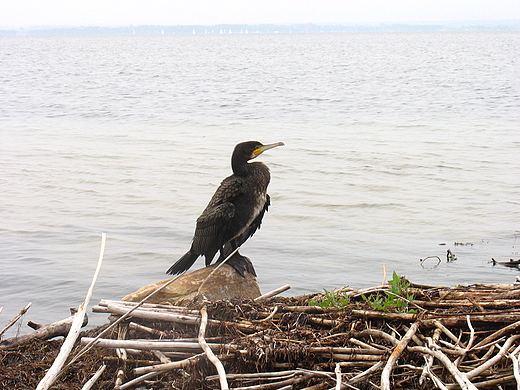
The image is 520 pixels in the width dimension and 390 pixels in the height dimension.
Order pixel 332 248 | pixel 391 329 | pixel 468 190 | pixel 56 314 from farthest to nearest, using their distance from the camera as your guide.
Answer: pixel 468 190, pixel 332 248, pixel 56 314, pixel 391 329


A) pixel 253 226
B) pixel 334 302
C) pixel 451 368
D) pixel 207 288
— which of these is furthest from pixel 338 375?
pixel 253 226

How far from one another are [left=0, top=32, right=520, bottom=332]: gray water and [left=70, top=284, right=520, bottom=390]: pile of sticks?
2.75 meters

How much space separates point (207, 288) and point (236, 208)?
25.8 inches

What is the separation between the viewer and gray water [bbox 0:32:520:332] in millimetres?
6629

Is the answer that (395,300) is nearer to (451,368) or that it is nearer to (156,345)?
(451,368)

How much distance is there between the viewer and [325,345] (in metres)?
2.89

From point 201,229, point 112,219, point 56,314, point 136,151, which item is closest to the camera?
point 201,229

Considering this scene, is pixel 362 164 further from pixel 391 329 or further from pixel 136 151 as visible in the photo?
pixel 391 329

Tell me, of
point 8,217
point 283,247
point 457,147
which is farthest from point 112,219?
point 457,147

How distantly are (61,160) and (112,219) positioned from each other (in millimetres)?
4597

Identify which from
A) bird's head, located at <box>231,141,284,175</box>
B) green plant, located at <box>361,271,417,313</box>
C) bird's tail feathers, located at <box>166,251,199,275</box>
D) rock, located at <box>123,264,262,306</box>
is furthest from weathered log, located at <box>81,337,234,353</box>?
bird's head, located at <box>231,141,284,175</box>

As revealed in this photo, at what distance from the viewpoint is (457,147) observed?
13.4 metres

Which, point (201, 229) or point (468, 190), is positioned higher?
point (201, 229)

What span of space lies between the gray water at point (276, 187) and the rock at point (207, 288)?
1.44m
